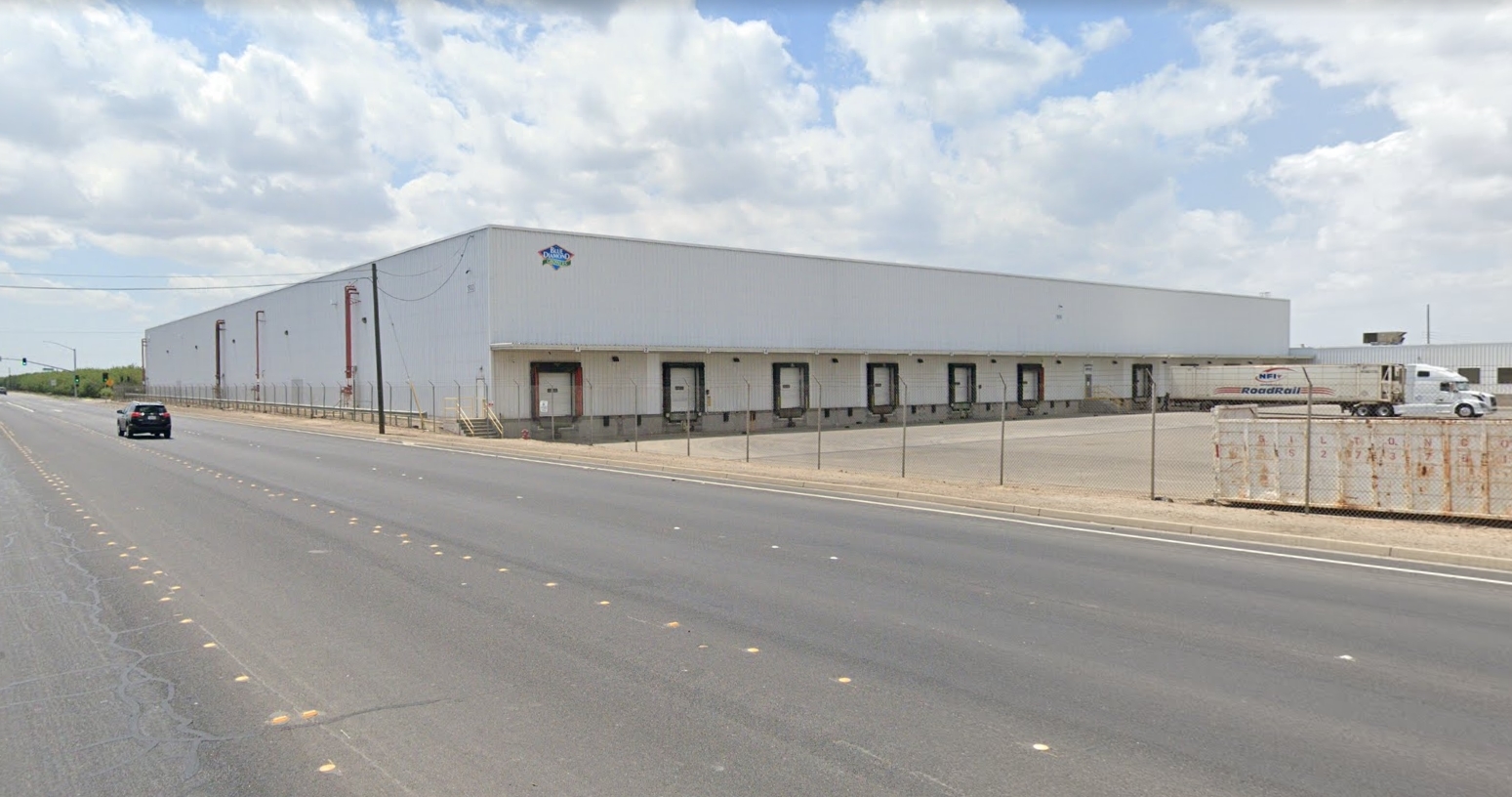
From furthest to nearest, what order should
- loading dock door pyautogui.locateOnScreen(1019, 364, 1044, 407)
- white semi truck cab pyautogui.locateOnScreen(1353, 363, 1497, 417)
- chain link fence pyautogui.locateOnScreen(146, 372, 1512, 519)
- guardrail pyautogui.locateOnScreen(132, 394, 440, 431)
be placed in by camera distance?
1. loading dock door pyautogui.locateOnScreen(1019, 364, 1044, 407)
2. white semi truck cab pyautogui.locateOnScreen(1353, 363, 1497, 417)
3. guardrail pyautogui.locateOnScreen(132, 394, 440, 431)
4. chain link fence pyautogui.locateOnScreen(146, 372, 1512, 519)

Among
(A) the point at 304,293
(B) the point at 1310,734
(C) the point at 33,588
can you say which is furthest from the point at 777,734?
(A) the point at 304,293

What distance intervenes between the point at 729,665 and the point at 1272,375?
5985 cm

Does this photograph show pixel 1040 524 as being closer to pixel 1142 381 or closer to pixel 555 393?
pixel 555 393

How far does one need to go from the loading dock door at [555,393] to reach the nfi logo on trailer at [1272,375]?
139 feet

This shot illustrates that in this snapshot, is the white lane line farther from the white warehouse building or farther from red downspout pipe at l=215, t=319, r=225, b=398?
red downspout pipe at l=215, t=319, r=225, b=398

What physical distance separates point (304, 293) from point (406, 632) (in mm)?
60798

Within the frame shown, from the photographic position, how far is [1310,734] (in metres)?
5.26

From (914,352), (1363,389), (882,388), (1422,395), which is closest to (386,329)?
(882,388)

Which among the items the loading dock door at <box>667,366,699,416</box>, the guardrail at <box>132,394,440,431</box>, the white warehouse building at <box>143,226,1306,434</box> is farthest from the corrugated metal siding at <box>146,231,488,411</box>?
the loading dock door at <box>667,366,699,416</box>

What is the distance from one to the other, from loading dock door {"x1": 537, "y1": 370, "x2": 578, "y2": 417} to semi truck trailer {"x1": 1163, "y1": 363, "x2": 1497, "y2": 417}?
113 feet

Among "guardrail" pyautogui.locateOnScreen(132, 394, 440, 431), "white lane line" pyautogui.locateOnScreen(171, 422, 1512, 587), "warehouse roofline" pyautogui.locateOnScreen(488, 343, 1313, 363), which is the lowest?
"white lane line" pyautogui.locateOnScreen(171, 422, 1512, 587)

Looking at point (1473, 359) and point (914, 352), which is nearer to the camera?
point (914, 352)

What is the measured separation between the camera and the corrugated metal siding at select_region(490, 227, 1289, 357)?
1569 inches

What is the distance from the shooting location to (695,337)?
4444 cm
